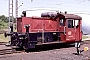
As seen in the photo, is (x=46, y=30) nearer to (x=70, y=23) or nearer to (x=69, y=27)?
(x=69, y=27)

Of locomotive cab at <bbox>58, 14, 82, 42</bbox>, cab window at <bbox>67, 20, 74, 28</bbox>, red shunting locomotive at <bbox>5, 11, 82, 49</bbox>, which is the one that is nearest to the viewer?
red shunting locomotive at <bbox>5, 11, 82, 49</bbox>

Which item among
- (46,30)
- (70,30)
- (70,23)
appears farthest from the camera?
(70,23)

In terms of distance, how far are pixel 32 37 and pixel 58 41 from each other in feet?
A: 9.42

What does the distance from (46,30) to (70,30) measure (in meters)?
2.03

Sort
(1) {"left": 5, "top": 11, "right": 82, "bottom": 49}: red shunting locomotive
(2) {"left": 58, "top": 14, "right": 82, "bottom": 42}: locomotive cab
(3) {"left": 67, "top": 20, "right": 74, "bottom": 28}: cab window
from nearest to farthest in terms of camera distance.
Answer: (1) {"left": 5, "top": 11, "right": 82, "bottom": 49}: red shunting locomotive, (2) {"left": 58, "top": 14, "right": 82, "bottom": 42}: locomotive cab, (3) {"left": 67, "top": 20, "right": 74, "bottom": 28}: cab window

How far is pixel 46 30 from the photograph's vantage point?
53.0 feet

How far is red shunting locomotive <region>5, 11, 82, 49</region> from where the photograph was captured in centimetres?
1422

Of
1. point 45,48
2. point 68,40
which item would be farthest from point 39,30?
point 68,40

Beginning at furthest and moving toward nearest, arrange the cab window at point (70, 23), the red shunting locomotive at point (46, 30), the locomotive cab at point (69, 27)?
the cab window at point (70, 23)
the locomotive cab at point (69, 27)
the red shunting locomotive at point (46, 30)

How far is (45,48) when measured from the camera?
Answer: 16016 mm

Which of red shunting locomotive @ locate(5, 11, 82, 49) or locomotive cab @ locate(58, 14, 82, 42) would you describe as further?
locomotive cab @ locate(58, 14, 82, 42)

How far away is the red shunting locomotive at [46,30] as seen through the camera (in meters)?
14.2

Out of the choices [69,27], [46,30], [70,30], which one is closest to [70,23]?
[69,27]

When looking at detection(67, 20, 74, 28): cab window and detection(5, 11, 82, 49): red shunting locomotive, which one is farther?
detection(67, 20, 74, 28): cab window
